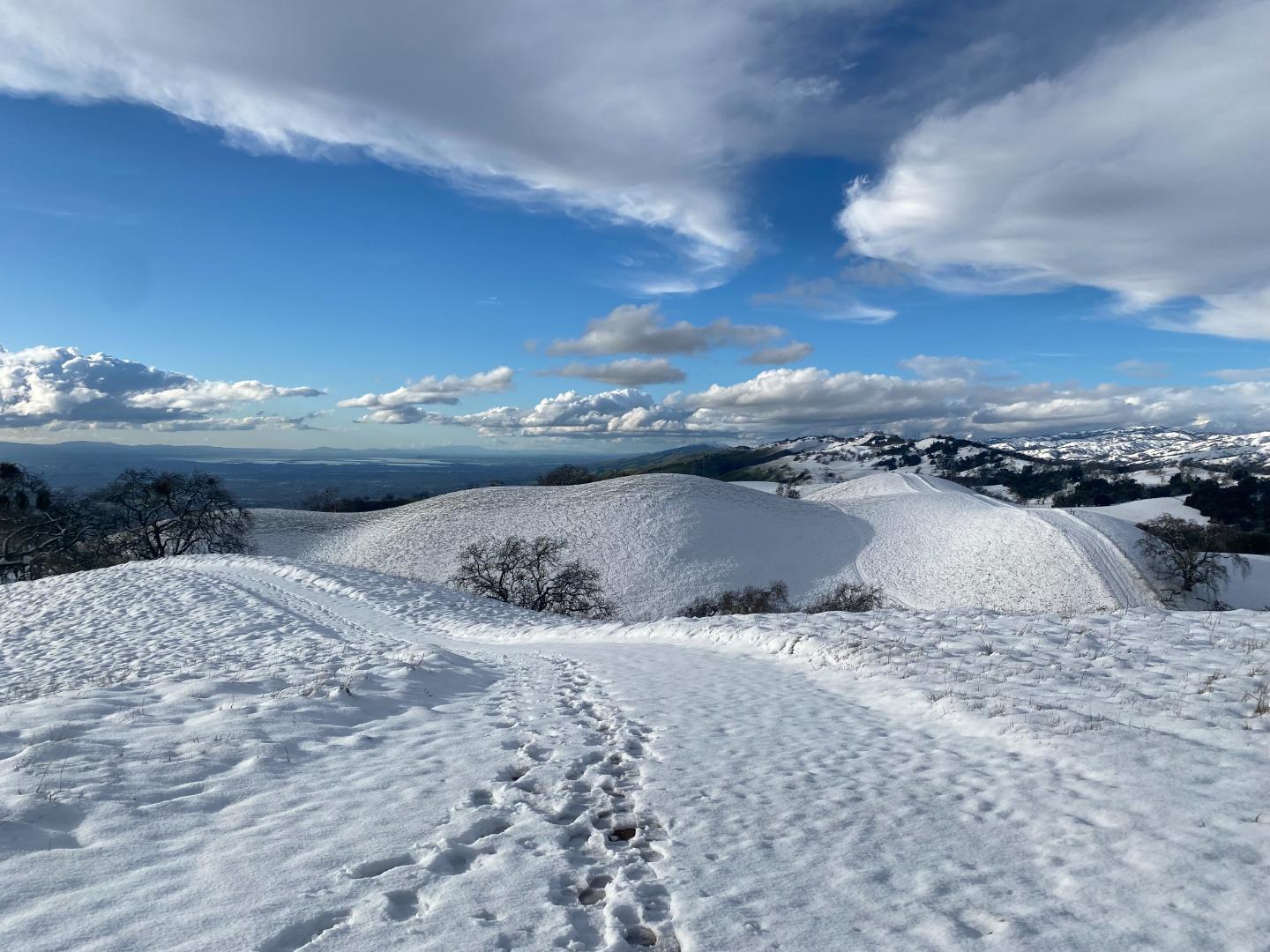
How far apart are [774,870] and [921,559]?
162 ft

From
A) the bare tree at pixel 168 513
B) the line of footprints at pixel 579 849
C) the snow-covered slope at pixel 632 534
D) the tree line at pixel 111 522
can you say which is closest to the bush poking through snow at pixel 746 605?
the snow-covered slope at pixel 632 534

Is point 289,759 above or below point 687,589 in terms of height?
above

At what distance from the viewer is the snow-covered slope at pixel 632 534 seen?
44438 mm

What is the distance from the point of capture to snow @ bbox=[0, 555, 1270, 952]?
3.93m

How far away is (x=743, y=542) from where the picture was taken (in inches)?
1987

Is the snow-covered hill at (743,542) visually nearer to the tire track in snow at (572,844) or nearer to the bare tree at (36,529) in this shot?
the bare tree at (36,529)

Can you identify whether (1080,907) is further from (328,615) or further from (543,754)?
(328,615)

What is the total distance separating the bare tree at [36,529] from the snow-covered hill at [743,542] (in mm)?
12040

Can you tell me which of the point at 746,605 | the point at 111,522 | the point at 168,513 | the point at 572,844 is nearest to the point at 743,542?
the point at 746,605

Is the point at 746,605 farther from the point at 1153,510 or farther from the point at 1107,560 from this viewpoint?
the point at 1153,510

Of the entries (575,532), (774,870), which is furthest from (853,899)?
(575,532)

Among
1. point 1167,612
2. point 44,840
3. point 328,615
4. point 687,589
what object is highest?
point 44,840

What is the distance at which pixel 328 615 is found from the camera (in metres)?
21.5

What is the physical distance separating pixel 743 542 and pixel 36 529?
48940 mm
